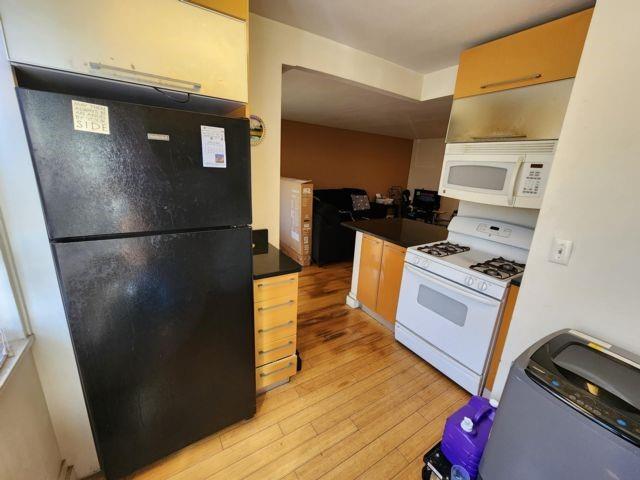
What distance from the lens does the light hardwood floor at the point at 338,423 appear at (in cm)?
138

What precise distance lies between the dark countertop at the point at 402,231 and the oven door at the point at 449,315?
32 centimetres

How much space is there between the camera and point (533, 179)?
65.6 inches

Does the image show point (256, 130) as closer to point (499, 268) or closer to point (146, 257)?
point (146, 257)

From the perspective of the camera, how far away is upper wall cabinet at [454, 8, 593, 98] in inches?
56.8

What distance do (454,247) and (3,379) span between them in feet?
8.50

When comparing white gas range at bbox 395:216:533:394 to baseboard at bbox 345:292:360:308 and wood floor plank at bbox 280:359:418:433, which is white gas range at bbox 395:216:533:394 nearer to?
wood floor plank at bbox 280:359:418:433

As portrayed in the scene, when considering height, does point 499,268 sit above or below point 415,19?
below

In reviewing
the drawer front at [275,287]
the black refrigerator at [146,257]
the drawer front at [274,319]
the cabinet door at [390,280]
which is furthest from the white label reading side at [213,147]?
the cabinet door at [390,280]

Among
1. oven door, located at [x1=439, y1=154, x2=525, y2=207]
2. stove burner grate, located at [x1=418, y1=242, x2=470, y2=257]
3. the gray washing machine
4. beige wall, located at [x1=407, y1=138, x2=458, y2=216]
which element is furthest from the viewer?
beige wall, located at [x1=407, y1=138, x2=458, y2=216]

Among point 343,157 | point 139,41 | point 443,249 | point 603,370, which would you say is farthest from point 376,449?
point 343,157

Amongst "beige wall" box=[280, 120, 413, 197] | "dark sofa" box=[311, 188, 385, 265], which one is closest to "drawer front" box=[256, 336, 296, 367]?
"dark sofa" box=[311, 188, 385, 265]

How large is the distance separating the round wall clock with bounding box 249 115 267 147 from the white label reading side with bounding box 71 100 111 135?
92 centimetres

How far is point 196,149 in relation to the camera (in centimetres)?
108

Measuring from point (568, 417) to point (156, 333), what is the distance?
4.84 ft
